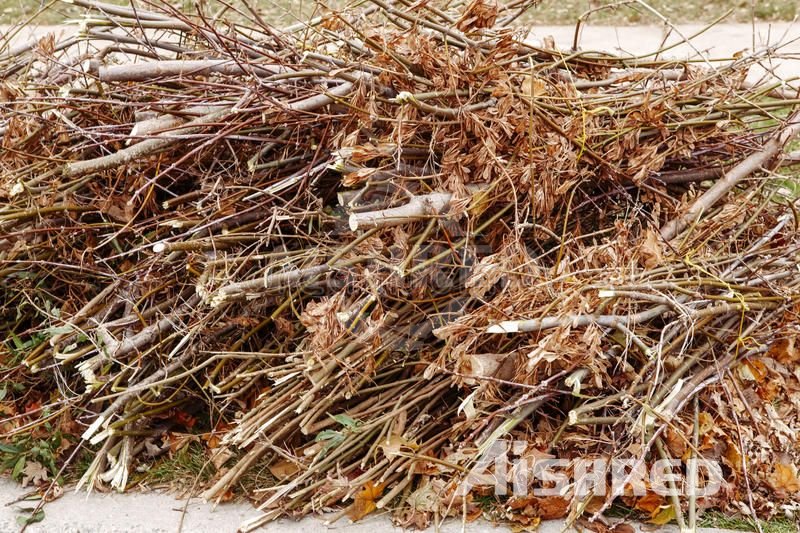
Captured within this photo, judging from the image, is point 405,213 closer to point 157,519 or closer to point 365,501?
point 365,501

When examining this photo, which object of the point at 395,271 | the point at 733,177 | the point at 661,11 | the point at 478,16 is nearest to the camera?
the point at 395,271

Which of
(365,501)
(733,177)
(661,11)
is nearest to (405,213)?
(365,501)

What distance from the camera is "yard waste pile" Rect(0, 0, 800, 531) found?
8.00 feet

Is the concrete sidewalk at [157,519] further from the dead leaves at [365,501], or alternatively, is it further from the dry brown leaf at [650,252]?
the dry brown leaf at [650,252]

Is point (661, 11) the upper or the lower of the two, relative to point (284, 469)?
upper

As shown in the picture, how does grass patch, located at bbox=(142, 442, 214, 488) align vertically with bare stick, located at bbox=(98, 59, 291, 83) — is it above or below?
below

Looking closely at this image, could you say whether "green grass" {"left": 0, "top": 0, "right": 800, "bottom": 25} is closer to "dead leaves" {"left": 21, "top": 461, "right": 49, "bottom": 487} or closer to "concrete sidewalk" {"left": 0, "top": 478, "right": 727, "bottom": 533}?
"dead leaves" {"left": 21, "top": 461, "right": 49, "bottom": 487}

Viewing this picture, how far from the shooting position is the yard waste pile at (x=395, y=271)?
2.44m

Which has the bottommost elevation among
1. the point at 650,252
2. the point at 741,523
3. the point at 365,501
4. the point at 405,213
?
the point at 741,523

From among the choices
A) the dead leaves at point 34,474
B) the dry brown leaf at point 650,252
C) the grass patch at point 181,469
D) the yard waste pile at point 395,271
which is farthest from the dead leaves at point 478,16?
the dead leaves at point 34,474

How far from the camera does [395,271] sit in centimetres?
252

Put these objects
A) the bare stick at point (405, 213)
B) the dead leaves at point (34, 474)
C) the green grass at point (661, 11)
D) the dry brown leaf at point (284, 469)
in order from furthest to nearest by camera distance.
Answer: the green grass at point (661, 11)
the dead leaves at point (34, 474)
the dry brown leaf at point (284, 469)
the bare stick at point (405, 213)

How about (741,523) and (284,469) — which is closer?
(741,523)

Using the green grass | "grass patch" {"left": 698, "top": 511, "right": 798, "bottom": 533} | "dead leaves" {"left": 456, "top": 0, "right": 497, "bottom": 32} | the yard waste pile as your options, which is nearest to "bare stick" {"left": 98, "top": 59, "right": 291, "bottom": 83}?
the yard waste pile
